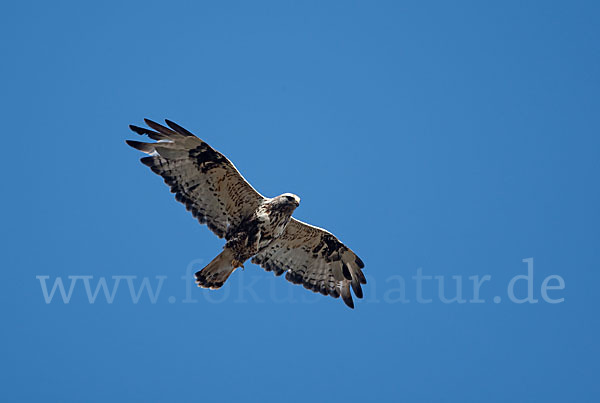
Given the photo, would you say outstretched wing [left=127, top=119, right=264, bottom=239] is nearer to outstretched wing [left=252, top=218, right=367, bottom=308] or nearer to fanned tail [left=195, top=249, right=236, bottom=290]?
fanned tail [left=195, top=249, right=236, bottom=290]

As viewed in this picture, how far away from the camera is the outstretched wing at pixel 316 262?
12.5 metres

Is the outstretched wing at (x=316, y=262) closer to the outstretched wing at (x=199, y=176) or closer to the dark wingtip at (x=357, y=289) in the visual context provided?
the dark wingtip at (x=357, y=289)

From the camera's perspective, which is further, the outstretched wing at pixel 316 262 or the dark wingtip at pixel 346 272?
the dark wingtip at pixel 346 272

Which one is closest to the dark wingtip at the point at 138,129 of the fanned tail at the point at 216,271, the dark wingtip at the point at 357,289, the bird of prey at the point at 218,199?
the bird of prey at the point at 218,199

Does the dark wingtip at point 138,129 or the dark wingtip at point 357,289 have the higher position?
the dark wingtip at point 138,129

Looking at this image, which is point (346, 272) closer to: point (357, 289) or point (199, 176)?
point (357, 289)

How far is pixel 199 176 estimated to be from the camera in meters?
11.6

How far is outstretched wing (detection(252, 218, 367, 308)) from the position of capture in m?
12.5

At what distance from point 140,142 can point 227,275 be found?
8.13ft

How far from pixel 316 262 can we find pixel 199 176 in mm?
A: 2610

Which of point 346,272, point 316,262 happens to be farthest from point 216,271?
point 346,272

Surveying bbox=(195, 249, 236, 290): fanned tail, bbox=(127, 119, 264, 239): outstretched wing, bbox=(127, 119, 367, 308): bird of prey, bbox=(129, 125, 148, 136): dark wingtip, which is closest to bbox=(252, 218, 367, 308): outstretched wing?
bbox=(127, 119, 367, 308): bird of prey

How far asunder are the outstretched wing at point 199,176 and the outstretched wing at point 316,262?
105 cm

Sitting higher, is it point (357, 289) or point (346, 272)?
point (346, 272)
